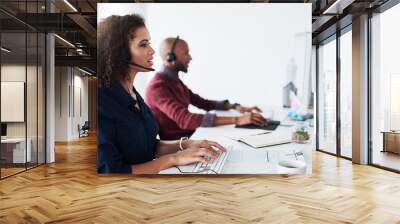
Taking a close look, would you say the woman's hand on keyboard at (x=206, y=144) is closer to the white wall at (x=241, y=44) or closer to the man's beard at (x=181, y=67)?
the white wall at (x=241, y=44)

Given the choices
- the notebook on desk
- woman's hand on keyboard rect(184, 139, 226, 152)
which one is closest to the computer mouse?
the notebook on desk

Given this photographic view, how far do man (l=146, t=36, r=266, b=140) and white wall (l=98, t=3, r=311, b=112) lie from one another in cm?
11

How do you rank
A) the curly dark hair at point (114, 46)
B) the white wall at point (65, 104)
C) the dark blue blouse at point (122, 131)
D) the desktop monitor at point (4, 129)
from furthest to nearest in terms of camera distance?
the white wall at point (65, 104) → the desktop monitor at point (4, 129) → the curly dark hair at point (114, 46) → the dark blue blouse at point (122, 131)

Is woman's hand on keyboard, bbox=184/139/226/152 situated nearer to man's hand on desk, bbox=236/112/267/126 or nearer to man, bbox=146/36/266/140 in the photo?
man, bbox=146/36/266/140

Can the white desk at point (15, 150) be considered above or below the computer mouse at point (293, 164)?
above

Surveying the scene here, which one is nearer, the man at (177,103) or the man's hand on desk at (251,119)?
the man at (177,103)

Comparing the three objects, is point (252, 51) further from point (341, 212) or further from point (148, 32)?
point (341, 212)

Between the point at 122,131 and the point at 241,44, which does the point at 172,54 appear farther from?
the point at 122,131

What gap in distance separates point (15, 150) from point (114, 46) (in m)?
2.53

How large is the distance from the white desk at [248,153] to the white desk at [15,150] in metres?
2.66

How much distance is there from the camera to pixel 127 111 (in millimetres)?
5203

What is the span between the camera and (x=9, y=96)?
5742 millimetres

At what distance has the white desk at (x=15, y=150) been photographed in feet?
18.8

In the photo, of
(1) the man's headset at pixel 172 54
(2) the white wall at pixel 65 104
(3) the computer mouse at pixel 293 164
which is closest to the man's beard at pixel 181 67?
(1) the man's headset at pixel 172 54
